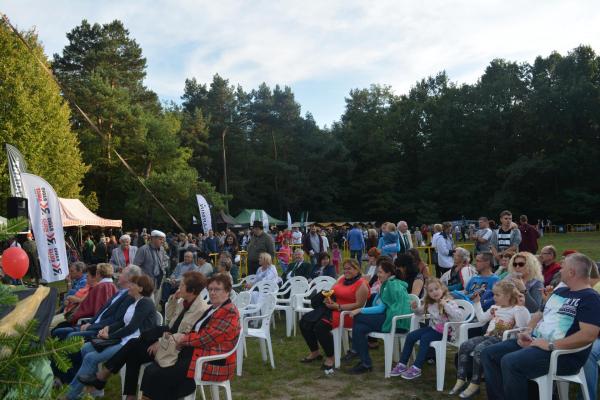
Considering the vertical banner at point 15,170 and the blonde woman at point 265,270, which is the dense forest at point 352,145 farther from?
the blonde woman at point 265,270

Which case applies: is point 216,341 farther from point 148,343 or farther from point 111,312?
point 111,312

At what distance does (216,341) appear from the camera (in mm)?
4035

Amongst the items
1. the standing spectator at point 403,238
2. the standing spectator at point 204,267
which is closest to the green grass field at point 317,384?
the standing spectator at point 204,267

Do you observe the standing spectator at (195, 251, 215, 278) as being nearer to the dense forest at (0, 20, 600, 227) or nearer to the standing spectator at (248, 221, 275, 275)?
the standing spectator at (248, 221, 275, 275)

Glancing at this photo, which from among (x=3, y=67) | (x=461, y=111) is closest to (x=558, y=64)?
(x=461, y=111)

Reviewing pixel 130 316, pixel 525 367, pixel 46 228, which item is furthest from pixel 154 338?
pixel 46 228

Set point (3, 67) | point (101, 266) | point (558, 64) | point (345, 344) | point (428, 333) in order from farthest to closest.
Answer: point (558, 64), point (3, 67), point (345, 344), point (101, 266), point (428, 333)

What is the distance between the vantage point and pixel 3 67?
2127 centimetres

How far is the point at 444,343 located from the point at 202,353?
7.36 ft

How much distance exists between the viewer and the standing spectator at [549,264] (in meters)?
6.16

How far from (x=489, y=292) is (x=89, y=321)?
4.06 m

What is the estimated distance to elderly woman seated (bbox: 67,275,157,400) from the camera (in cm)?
454

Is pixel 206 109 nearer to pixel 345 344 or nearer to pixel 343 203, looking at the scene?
pixel 343 203

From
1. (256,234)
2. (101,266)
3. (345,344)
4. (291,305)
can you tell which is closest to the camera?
(101,266)
